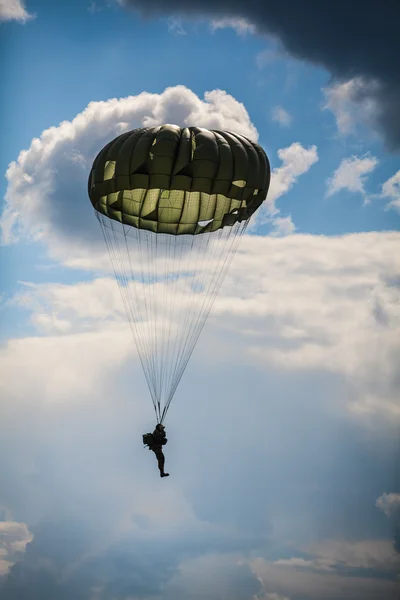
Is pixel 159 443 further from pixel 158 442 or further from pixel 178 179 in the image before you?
pixel 178 179

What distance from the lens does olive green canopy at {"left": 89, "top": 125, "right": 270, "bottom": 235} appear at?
131ft

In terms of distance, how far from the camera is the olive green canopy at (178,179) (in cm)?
4003

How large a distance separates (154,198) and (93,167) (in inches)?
116

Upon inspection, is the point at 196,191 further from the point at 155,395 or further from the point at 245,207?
the point at 155,395

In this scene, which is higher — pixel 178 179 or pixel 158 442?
pixel 178 179

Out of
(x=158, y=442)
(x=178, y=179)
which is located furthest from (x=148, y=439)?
(x=178, y=179)

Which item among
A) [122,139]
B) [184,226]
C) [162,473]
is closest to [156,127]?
[122,139]

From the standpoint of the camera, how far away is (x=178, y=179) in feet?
132

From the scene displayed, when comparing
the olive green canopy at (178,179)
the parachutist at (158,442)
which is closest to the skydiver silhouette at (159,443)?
the parachutist at (158,442)

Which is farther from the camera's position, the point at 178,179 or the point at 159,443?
the point at 178,179

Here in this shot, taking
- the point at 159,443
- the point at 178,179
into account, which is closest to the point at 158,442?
the point at 159,443

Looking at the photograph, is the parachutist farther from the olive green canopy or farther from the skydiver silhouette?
the olive green canopy

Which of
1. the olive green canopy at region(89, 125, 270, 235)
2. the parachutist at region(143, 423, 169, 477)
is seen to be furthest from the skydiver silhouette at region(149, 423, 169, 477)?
the olive green canopy at region(89, 125, 270, 235)

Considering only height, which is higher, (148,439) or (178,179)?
(178,179)
